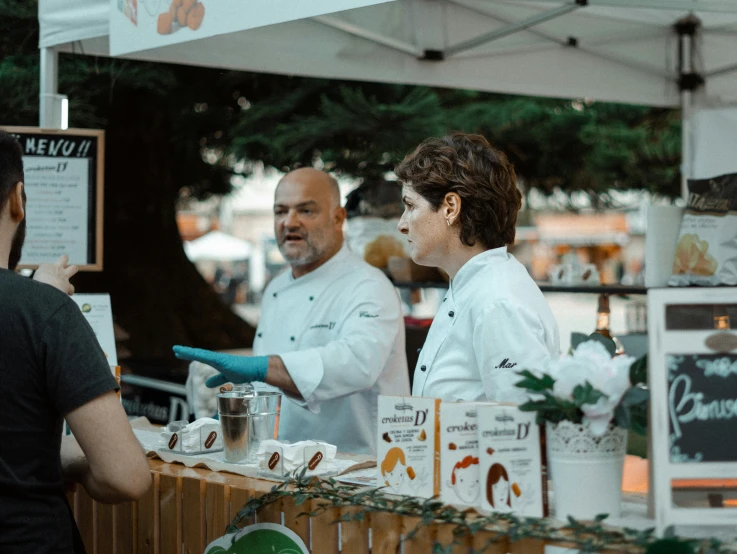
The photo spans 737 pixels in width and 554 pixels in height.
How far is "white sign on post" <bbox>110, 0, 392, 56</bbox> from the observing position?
238cm

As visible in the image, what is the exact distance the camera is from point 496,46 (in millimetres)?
4680

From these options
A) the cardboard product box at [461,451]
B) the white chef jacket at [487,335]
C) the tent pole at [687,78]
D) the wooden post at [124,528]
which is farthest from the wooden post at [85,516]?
the tent pole at [687,78]

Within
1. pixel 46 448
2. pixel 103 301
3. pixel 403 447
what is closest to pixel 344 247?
pixel 103 301

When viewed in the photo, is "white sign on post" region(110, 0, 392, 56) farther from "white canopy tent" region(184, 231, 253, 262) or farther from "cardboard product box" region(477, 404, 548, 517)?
"white canopy tent" region(184, 231, 253, 262)

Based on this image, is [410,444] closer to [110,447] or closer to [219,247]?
[110,447]

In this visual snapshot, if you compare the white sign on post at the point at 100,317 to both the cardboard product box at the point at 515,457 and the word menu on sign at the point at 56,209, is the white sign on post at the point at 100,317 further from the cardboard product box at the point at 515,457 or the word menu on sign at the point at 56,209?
the cardboard product box at the point at 515,457

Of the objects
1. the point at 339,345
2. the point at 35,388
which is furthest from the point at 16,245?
the point at 339,345

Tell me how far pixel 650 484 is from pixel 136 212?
5318 millimetres

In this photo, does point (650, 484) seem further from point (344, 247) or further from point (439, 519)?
point (344, 247)

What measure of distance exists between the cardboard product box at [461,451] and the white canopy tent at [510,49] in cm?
211

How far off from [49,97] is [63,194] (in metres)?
0.35

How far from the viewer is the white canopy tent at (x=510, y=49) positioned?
3.76m

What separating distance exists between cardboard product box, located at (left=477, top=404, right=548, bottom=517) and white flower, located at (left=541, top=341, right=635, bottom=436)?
3.8 inches

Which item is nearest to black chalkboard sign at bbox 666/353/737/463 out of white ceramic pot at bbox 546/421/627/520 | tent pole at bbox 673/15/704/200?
white ceramic pot at bbox 546/421/627/520
